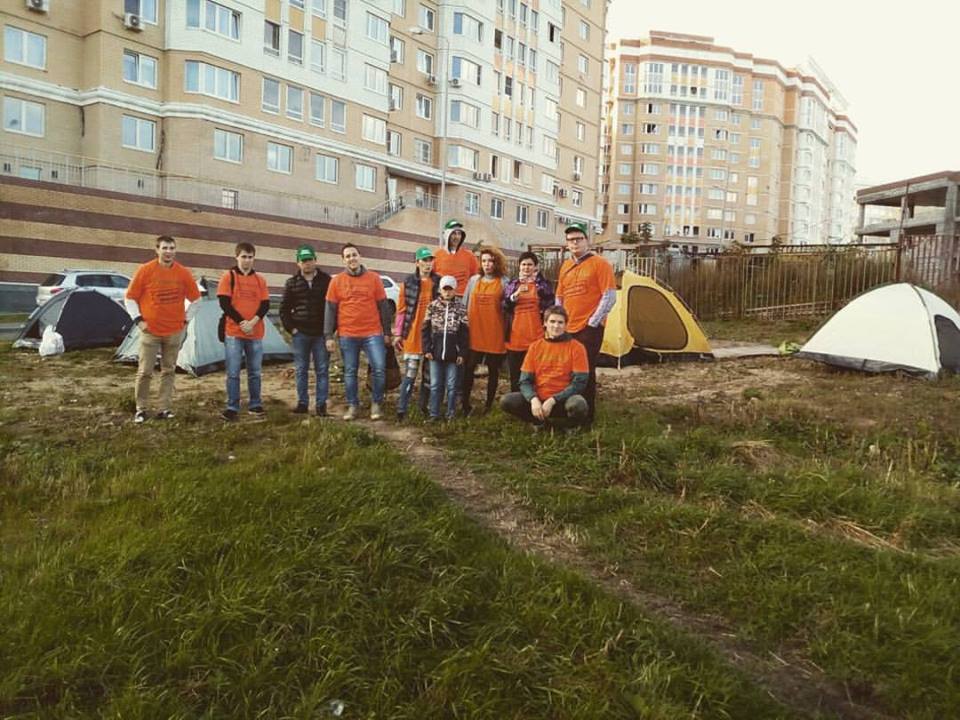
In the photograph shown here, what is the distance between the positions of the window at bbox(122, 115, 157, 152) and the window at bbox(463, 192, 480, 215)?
18265 millimetres

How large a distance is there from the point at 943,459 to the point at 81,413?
8.39 meters

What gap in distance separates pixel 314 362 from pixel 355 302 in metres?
0.82

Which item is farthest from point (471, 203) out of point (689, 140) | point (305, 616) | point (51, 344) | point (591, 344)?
point (689, 140)

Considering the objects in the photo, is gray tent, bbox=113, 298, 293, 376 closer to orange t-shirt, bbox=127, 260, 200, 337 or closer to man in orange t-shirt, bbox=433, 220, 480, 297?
orange t-shirt, bbox=127, 260, 200, 337

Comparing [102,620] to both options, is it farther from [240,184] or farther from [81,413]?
[240,184]

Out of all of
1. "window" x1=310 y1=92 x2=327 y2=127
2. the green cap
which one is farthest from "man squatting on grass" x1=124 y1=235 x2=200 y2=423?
"window" x1=310 y1=92 x2=327 y2=127

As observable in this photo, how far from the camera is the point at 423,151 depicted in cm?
4128

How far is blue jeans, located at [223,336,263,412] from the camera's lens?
7305mm

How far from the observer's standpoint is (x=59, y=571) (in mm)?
3182

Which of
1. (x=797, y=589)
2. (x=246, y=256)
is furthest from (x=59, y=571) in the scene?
(x=246, y=256)

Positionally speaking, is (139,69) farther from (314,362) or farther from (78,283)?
(314,362)

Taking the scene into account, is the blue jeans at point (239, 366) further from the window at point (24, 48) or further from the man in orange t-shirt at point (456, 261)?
the window at point (24, 48)

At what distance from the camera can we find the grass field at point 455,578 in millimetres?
2643

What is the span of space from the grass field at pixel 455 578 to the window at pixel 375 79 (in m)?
34.1
